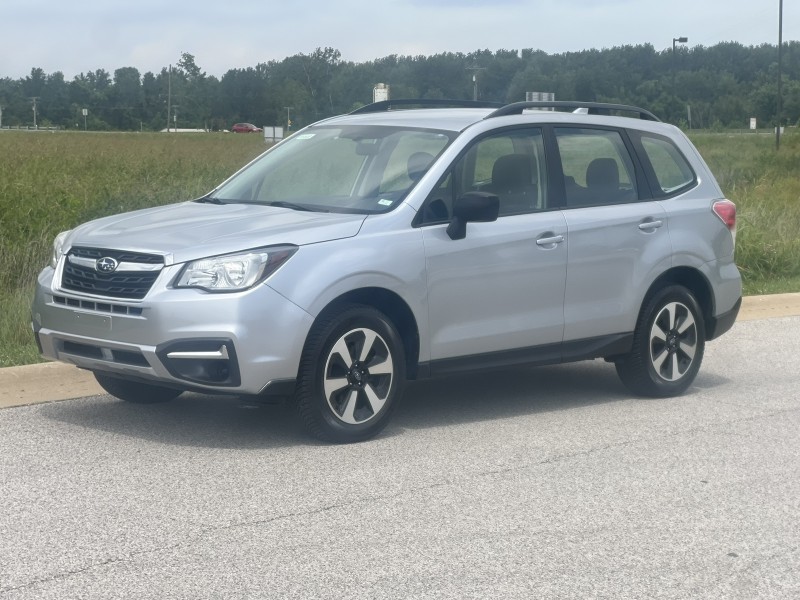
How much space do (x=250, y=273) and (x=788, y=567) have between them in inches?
118

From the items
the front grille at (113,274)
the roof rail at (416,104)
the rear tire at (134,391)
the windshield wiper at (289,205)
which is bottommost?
the rear tire at (134,391)

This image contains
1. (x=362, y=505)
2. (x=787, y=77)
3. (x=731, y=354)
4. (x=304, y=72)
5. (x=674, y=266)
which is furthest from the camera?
(x=787, y=77)

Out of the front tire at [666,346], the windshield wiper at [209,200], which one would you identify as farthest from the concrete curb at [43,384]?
the front tire at [666,346]

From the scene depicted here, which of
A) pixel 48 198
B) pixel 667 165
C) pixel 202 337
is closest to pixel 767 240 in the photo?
pixel 667 165

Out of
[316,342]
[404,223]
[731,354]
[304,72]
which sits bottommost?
[731,354]

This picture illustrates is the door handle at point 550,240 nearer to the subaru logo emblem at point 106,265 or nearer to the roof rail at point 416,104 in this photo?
the roof rail at point 416,104

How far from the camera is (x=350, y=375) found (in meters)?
6.93

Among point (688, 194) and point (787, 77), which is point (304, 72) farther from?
point (787, 77)

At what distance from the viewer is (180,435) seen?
7.19 meters

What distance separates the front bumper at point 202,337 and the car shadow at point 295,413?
17.0 inches

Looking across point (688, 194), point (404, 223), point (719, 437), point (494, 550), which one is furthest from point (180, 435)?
point (688, 194)

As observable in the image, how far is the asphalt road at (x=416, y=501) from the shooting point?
15.8ft

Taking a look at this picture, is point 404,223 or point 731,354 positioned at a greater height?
point 404,223

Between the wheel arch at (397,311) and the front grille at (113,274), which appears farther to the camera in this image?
the wheel arch at (397,311)
